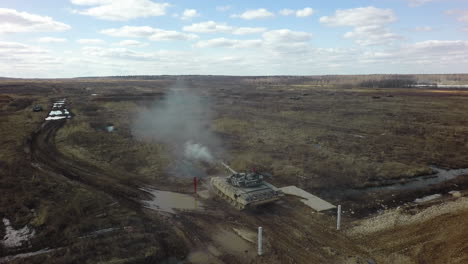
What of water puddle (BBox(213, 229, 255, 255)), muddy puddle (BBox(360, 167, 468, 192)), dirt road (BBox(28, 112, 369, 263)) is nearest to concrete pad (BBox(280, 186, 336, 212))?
dirt road (BBox(28, 112, 369, 263))

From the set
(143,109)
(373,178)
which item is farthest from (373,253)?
(143,109)

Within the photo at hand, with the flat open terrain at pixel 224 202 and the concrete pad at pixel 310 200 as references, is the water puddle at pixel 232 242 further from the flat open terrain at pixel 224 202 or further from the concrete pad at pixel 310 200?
A: the concrete pad at pixel 310 200

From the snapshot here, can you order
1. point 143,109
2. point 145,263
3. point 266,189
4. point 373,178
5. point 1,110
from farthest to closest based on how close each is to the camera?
point 143,109
point 1,110
point 373,178
point 266,189
point 145,263

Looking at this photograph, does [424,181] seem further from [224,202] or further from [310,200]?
[224,202]

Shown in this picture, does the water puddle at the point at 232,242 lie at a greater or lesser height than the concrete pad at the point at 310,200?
lesser

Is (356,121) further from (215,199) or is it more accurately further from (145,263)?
(145,263)

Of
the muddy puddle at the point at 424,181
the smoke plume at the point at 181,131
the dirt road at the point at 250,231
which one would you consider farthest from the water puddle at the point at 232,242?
the smoke plume at the point at 181,131
